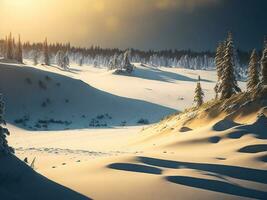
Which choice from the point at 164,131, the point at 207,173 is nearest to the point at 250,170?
the point at 207,173

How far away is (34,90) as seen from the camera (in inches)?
3150

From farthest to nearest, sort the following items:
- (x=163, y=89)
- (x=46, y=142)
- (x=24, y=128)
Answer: (x=163, y=89) → (x=24, y=128) → (x=46, y=142)

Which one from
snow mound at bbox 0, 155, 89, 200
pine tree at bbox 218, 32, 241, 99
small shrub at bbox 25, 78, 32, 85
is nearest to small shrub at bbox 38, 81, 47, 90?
small shrub at bbox 25, 78, 32, 85

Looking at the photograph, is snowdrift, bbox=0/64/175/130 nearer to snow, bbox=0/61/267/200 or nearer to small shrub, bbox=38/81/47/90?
small shrub, bbox=38/81/47/90

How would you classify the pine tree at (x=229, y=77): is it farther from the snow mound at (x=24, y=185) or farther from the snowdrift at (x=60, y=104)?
the snow mound at (x=24, y=185)

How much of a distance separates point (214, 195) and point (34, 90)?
6866 cm

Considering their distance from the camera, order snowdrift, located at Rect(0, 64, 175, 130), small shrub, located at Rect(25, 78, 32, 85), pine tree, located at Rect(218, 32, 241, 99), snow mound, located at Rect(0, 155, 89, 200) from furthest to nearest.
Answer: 1. small shrub, located at Rect(25, 78, 32, 85)
2. snowdrift, located at Rect(0, 64, 175, 130)
3. pine tree, located at Rect(218, 32, 241, 99)
4. snow mound, located at Rect(0, 155, 89, 200)

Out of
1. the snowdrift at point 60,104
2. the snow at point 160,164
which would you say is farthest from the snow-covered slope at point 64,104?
the snow at point 160,164

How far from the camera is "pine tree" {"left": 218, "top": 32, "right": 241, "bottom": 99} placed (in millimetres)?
46662

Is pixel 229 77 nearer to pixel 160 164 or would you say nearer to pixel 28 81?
pixel 160 164

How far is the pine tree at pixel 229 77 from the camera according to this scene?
153 ft

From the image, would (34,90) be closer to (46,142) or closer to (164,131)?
(46,142)

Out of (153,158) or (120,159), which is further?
(153,158)

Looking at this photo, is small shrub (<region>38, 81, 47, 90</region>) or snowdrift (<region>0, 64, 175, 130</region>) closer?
snowdrift (<region>0, 64, 175, 130</region>)
